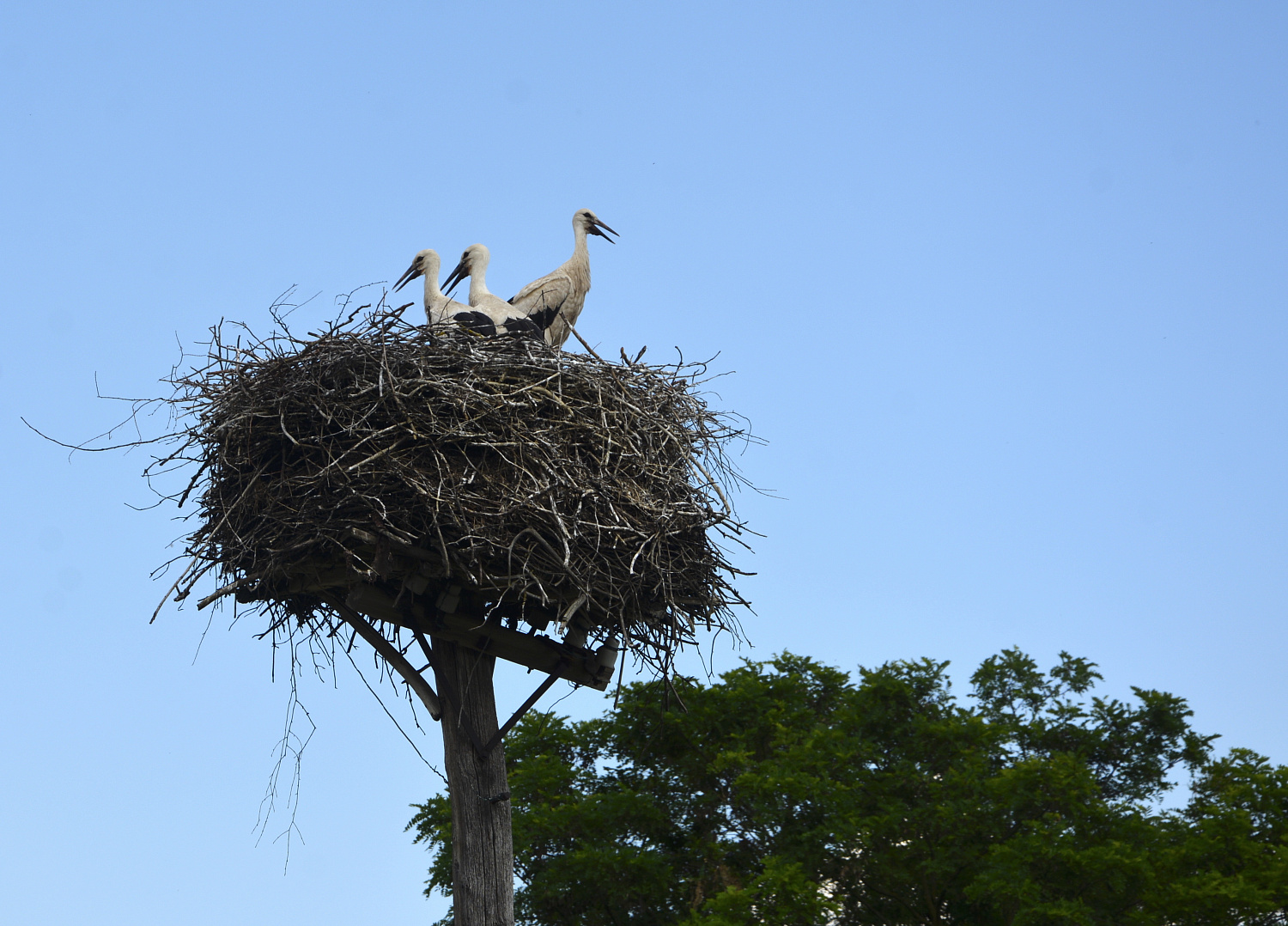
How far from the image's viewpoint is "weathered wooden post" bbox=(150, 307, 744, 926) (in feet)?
21.1

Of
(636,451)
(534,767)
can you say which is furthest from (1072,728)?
(636,451)

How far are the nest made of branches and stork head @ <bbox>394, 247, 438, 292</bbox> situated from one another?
317 cm

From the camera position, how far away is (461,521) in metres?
6.30

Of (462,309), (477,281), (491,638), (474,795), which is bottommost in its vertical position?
(474,795)

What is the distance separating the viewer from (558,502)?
6684 mm

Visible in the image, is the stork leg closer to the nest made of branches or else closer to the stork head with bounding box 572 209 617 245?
the nest made of branches

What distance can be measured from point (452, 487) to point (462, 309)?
3.30 meters

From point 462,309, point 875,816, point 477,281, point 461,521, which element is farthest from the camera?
point 875,816

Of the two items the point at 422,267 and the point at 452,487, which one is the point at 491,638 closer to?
the point at 452,487

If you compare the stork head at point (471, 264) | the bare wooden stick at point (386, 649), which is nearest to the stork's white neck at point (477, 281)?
the stork head at point (471, 264)

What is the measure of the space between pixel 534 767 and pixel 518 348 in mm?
8147

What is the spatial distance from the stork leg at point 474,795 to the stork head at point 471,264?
4449 mm

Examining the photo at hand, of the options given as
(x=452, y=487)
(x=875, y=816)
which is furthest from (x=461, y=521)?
(x=875, y=816)

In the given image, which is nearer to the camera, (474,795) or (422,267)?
(474,795)
